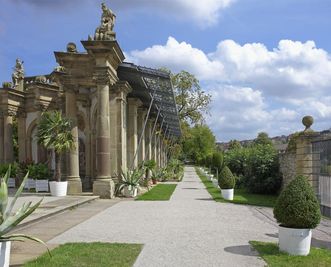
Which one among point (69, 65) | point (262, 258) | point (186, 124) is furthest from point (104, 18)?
point (186, 124)

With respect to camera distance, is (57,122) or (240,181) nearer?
(57,122)

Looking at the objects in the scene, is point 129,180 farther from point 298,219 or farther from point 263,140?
point 263,140

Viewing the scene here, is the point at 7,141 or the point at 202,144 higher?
the point at 7,141

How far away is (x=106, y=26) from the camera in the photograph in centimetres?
1833

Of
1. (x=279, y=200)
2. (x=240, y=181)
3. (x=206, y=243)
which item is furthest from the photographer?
(x=240, y=181)

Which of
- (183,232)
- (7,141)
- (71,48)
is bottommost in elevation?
(183,232)

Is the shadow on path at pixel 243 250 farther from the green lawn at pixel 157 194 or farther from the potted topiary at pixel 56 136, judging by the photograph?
the potted topiary at pixel 56 136

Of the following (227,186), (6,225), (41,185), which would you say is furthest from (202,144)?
(6,225)

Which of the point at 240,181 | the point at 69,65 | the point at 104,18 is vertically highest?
the point at 104,18

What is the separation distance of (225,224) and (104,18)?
1162 cm

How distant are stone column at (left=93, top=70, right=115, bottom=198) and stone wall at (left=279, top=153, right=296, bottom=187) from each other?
26.6 feet

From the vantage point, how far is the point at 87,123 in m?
23.1

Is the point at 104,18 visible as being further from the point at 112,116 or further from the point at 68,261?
the point at 68,261

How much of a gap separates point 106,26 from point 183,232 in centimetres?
1165
